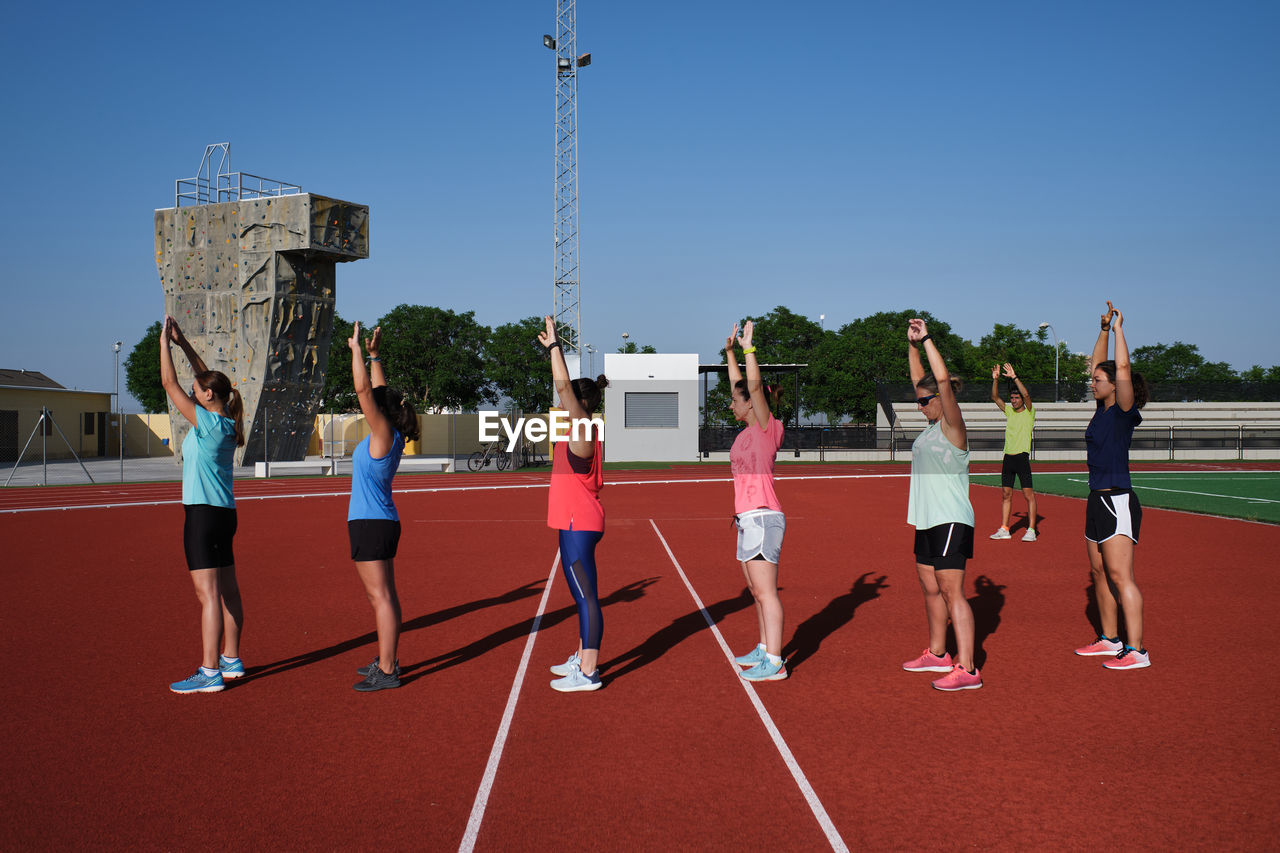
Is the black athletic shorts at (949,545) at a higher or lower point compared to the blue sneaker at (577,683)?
higher

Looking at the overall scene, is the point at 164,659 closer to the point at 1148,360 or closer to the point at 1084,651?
the point at 1084,651

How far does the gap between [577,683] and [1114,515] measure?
12.7 ft

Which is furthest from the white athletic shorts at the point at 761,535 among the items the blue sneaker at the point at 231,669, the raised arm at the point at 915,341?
the blue sneaker at the point at 231,669

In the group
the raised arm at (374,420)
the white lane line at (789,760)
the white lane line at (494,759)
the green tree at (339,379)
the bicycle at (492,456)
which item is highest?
the green tree at (339,379)

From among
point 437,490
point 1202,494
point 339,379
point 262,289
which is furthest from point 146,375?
point 1202,494

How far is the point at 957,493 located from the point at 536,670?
3.17 meters

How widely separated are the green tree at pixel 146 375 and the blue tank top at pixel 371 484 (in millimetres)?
84778

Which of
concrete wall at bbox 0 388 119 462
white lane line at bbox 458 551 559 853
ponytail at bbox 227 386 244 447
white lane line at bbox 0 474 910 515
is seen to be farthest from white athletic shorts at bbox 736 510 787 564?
concrete wall at bbox 0 388 119 462

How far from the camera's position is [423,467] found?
3081cm

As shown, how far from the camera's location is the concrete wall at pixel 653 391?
35.5 meters

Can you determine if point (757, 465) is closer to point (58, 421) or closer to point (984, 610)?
point (984, 610)

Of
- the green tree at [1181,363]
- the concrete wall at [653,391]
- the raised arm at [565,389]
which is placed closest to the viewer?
the raised arm at [565,389]

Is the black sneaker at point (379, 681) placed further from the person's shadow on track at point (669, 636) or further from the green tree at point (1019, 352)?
the green tree at point (1019, 352)

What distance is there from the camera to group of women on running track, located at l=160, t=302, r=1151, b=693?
5152 millimetres
